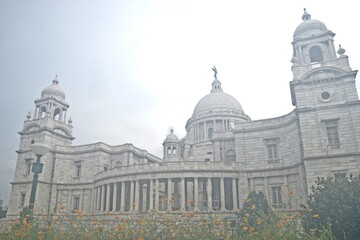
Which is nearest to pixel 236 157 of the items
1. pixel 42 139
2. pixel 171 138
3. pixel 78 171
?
pixel 171 138

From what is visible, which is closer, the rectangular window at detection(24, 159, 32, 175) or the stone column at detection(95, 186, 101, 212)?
the stone column at detection(95, 186, 101, 212)

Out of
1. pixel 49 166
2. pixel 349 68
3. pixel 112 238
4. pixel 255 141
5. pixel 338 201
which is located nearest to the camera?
pixel 112 238

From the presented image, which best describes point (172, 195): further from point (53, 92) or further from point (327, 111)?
point (53, 92)

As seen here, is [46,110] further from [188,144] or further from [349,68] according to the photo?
[349,68]

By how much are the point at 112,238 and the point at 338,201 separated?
36.9 feet

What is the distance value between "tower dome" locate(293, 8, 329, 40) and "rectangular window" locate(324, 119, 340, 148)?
34.7ft

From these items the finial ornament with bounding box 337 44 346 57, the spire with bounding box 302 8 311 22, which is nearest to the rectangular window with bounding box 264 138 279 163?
the finial ornament with bounding box 337 44 346 57

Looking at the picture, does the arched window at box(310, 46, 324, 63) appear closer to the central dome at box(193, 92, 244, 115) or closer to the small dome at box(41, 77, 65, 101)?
the central dome at box(193, 92, 244, 115)

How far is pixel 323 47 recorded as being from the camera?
3222 centimetres

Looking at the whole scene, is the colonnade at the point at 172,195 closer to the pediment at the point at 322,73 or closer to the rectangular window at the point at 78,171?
the rectangular window at the point at 78,171

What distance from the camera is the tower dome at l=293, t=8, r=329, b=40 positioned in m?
32.9

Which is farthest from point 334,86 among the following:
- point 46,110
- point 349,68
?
point 46,110

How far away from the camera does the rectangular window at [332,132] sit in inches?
1098

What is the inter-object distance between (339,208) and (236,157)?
21.5 meters
